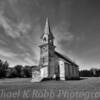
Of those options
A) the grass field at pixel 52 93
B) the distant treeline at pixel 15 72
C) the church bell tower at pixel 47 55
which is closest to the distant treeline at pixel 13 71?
the distant treeline at pixel 15 72

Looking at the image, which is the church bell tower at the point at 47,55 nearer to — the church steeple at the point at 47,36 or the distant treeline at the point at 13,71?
the church steeple at the point at 47,36

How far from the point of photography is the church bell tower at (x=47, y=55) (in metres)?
31.0

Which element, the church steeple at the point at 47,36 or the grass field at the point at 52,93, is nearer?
the grass field at the point at 52,93

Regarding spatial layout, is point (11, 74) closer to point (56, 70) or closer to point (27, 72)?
point (27, 72)

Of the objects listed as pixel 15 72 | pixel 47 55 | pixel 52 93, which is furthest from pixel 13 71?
pixel 52 93

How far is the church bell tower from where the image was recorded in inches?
1220

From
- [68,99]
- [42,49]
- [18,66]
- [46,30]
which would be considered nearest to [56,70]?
[42,49]

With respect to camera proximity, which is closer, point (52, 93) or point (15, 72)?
point (52, 93)

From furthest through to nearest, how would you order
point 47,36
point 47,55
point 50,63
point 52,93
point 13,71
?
point 13,71 < point 47,36 < point 47,55 < point 50,63 < point 52,93

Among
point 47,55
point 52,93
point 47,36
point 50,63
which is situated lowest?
point 52,93

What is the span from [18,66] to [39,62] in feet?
146

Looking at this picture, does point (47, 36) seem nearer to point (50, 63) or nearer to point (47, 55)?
point (47, 55)

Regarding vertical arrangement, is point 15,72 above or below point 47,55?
below

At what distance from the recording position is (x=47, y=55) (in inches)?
1278
